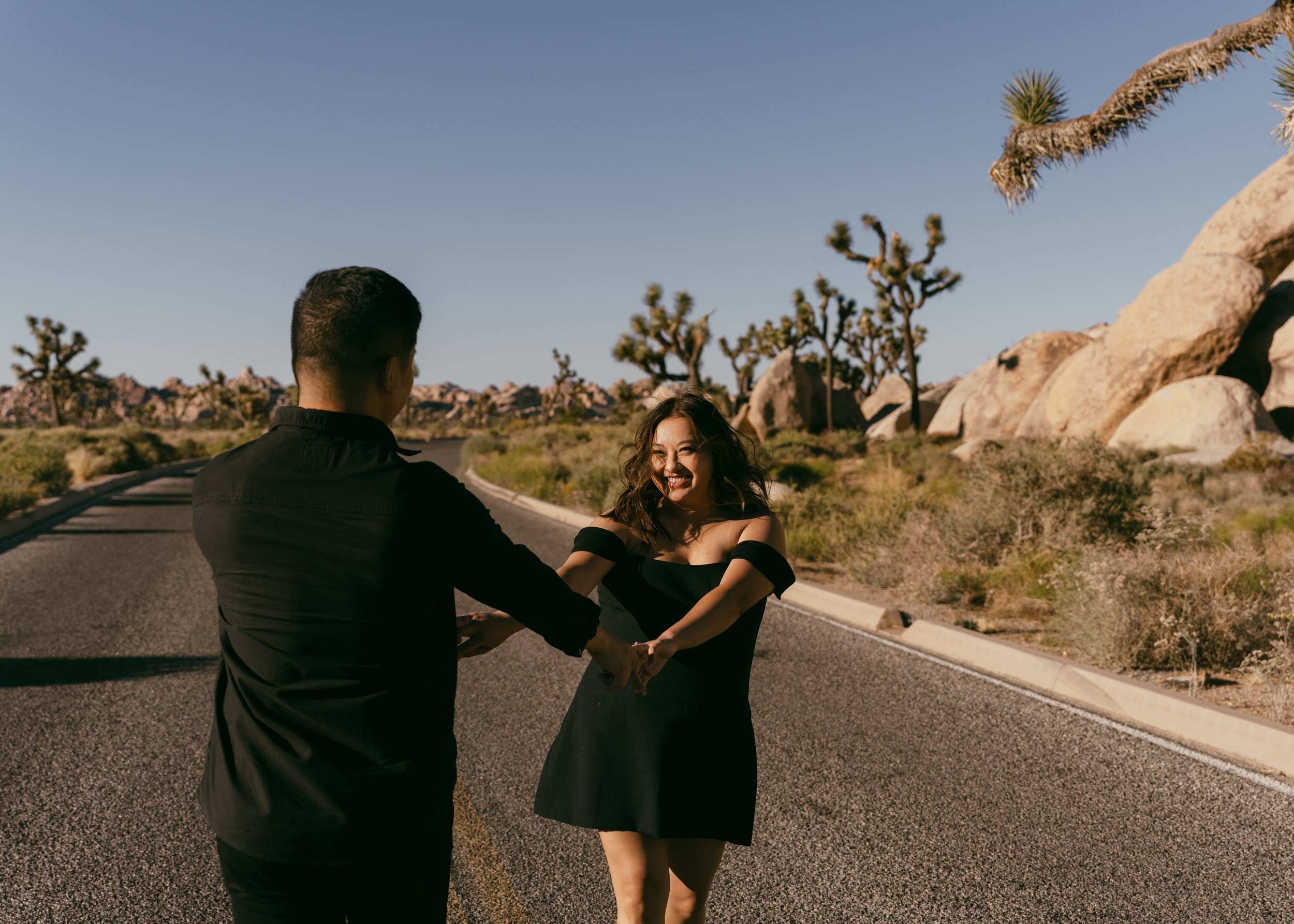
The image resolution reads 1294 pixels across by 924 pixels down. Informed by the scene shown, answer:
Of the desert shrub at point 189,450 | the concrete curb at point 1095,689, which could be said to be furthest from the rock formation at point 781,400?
the desert shrub at point 189,450

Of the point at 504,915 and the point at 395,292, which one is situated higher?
the point at 395,292

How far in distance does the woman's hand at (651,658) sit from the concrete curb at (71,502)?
14806mm

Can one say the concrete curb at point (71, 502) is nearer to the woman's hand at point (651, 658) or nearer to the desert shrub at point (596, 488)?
the desert shrub at point (596, 488)

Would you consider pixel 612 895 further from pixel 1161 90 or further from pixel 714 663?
pixel 1161 90

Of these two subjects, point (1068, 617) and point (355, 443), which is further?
point (1068, 617)

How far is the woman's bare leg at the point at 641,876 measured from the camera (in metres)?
2.38

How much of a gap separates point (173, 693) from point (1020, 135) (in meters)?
12.3

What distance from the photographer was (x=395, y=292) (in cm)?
183

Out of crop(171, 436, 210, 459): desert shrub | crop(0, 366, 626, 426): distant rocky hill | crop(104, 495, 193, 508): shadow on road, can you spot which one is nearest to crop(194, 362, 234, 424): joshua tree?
crop(0, 366, 626, 426): distant rocky hill

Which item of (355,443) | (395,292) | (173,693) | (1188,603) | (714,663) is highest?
(395,292)

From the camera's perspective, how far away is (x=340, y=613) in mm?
1662

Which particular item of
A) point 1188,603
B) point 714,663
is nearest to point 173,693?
point 714,663

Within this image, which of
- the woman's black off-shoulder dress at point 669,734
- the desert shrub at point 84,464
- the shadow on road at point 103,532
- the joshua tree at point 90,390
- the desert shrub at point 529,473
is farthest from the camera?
the joshua tree at point 90,390

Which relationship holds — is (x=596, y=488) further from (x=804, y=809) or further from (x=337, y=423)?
(x=337, y=423)
